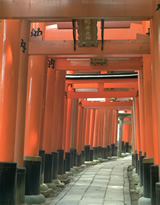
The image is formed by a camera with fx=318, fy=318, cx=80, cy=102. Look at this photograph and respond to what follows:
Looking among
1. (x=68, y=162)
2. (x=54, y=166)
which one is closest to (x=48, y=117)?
(x=54, y=166)

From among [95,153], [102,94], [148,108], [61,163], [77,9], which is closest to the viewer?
[77,9]

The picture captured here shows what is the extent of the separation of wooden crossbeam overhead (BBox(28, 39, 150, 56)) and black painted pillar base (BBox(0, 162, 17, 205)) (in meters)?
3.02

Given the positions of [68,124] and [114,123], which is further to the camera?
[114,123]

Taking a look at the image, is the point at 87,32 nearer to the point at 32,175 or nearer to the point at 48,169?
the point at 32,175

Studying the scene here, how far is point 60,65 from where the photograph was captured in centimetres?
1173

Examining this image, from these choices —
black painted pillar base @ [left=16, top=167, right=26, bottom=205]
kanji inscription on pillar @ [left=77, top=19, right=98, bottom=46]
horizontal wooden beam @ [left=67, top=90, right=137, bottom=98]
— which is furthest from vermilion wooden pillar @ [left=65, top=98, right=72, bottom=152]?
black painted pillar base @ [left=16, top=167, right=26, bottom=205]

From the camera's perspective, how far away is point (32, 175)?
27.1ft

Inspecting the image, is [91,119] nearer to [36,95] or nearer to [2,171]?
[36,95]

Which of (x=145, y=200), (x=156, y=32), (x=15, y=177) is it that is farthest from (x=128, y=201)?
(x=156, y=32)

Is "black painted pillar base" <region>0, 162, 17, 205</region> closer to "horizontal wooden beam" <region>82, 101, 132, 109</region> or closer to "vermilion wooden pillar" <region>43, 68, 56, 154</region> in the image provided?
"vermilion wooden pillar" <region>43, 68, 56, 154</region>

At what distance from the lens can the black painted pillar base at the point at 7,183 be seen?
246 inches

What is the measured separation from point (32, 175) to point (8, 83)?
109 inches

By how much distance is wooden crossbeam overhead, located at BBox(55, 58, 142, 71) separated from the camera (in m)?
11.4

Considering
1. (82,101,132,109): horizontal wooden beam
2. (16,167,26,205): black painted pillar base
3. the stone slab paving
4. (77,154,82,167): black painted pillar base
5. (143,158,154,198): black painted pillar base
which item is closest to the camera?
(16,167,26,205): black painted pillar base
